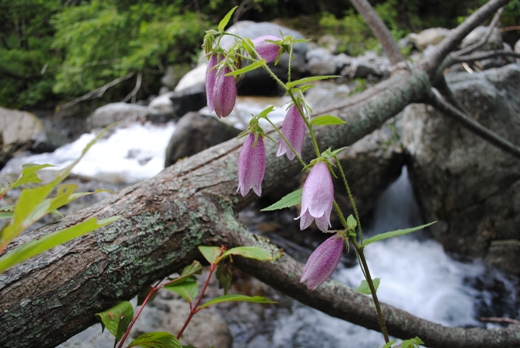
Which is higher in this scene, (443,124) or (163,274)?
(163,274)

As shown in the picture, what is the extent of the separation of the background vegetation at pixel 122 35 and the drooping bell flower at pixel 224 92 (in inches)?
261

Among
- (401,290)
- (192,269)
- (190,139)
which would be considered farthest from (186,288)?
(190,139)

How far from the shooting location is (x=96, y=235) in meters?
1.07

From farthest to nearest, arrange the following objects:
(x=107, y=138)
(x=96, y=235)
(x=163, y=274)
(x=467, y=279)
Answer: (x=107, y=138) → (x=467, y=279) → (x=163, y=274) → (x=96, y=235)

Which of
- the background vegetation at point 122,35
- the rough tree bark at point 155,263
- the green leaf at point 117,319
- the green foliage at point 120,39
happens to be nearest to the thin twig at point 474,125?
the rough tree bark at point 155,263

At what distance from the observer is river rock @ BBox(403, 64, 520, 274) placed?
121 inches

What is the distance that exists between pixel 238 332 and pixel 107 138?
180 inches

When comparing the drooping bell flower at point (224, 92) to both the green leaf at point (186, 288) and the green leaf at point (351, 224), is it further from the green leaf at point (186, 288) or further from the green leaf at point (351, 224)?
the green leaf at point (186, 288)

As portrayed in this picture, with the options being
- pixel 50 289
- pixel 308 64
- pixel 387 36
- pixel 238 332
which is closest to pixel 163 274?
pixel 50 289

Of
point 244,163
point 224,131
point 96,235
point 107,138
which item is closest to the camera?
point 244,163

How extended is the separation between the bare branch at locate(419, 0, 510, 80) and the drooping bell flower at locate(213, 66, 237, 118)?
2209mm

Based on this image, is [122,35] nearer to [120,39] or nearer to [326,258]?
[120,39]

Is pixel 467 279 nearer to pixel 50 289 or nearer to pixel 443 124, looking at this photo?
pixel 443 124

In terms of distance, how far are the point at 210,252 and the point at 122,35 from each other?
26.0 feet
